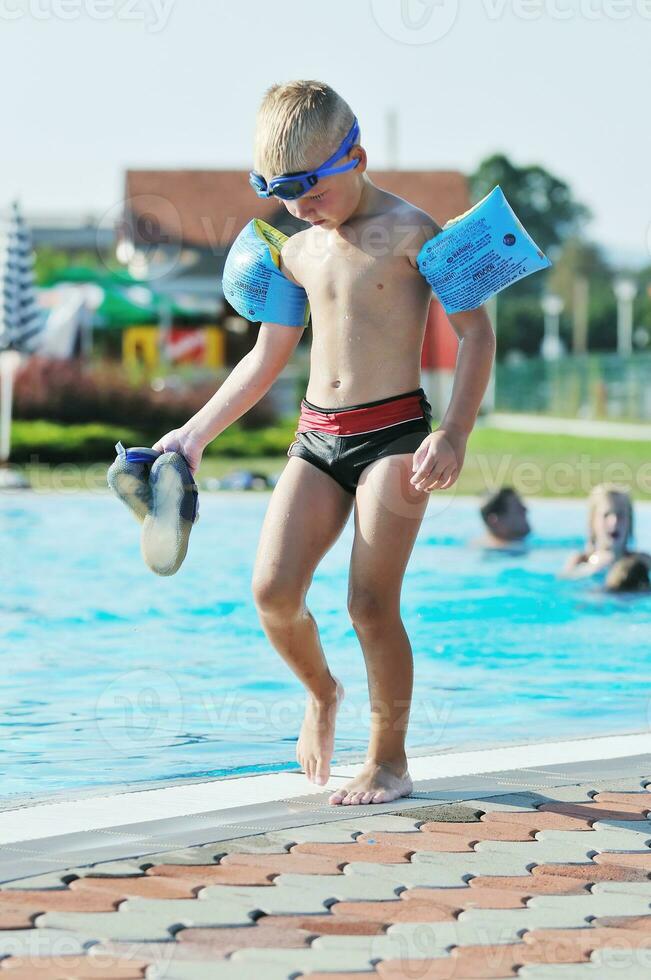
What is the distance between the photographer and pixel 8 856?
3047mm

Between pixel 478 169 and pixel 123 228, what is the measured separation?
60.8m

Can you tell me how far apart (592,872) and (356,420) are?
1.33 meters

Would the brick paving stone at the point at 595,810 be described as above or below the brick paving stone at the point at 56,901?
above

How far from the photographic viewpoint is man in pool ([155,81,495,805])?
11.9 feet

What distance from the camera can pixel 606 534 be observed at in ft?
29.8

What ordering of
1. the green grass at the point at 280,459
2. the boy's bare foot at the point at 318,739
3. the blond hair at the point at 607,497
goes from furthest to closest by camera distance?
the green grass at the point at 280,459 < the blond hair at the point at 607,497 < the boy's bare foot at the point at 318,739

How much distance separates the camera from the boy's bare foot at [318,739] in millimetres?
3779

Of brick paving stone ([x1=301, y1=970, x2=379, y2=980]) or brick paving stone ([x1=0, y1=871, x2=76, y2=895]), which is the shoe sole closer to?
brick paving stone ([x1=0, y1=871, x2=76, y2=895])

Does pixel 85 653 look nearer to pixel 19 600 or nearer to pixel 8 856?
pixel 19 600

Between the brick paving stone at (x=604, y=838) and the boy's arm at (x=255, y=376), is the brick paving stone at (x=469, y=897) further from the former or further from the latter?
the boy's arm at (x=255, y=376)

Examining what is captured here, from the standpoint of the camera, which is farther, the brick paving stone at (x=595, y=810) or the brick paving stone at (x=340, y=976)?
the brick paving stone at (x=595, y=810)

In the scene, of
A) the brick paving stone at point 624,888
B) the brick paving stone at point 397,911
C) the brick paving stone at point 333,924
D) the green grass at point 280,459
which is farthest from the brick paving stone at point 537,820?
the green grass at point 280,459

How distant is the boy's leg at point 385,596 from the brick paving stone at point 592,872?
679 millimetres

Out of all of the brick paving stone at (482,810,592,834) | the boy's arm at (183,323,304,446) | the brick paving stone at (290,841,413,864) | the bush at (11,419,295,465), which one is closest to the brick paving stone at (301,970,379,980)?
the brick paving stone at (290,841,413,864)
